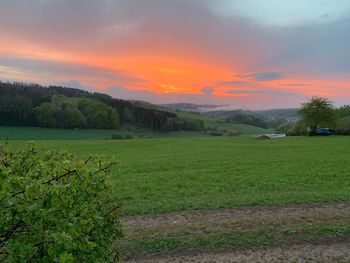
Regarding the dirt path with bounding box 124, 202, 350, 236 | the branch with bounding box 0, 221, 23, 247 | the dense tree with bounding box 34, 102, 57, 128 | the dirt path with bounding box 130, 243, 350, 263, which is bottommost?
the dirt path with bounding box 130, 243, 350, 263

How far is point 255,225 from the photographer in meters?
9.16

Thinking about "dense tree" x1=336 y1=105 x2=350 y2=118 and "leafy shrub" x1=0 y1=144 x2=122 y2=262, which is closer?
"leafy shrub" x1=0 y1=144 x2=122 y2=262

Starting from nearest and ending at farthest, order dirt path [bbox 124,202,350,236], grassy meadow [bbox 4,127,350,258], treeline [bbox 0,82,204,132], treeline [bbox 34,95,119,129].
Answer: grassy meadow [bbox 4,127,350,258]
dirt path [bbox 124,202,350,236]
treeline [bbox 0,82,204,132]
treeline [bbox 34,95,119,129]

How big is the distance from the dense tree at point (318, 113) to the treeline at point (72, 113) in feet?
169

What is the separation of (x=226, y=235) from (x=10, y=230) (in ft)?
20.6

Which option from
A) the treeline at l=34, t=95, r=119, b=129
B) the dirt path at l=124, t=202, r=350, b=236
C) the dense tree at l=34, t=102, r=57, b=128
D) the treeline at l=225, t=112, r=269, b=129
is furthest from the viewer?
the treeline at l=225, t=112, r=269, b=129

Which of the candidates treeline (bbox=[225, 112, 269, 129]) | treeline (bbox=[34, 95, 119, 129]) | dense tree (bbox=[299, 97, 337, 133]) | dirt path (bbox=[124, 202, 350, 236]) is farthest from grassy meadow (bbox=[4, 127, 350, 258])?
treeline (bbox=[225, 112, 269, 129])

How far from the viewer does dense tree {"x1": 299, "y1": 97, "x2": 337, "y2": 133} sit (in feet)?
238

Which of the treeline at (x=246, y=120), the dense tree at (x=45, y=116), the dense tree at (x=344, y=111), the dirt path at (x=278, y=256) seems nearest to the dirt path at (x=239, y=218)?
the dirt path at (x=278, y=256)

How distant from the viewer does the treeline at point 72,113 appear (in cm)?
9831

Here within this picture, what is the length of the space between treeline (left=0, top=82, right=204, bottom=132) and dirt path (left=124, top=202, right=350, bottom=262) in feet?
315

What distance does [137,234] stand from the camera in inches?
344

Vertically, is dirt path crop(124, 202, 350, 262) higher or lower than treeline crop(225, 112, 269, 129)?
lower

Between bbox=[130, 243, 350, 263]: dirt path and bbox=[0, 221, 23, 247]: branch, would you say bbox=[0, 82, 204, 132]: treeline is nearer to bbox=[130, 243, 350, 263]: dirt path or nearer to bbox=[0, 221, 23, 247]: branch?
bbox=[130, 243, 350, 263]: dirt path
